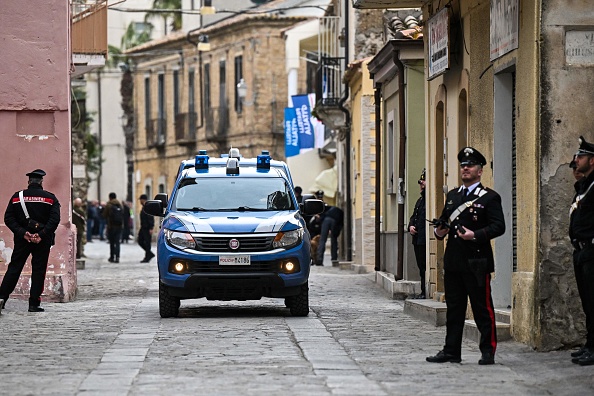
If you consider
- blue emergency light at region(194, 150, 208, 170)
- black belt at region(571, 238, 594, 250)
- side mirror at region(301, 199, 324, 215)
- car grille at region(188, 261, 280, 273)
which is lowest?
car grille at region(188, 261, 280, 273)

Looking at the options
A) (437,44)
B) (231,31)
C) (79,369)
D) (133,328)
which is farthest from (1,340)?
(231,31)

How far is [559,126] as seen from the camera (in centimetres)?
1423

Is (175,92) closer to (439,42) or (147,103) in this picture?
(147,103)

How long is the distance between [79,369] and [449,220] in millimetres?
3441

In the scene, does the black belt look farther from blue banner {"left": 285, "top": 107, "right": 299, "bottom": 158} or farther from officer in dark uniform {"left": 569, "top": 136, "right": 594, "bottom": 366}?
blue banner {"left": 285, "top": 107, "right": 299, "bottom": 158}

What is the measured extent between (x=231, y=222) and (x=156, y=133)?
2206 inches

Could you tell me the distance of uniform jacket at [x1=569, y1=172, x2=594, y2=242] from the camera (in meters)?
13.1

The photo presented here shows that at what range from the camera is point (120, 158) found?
88.4 metres

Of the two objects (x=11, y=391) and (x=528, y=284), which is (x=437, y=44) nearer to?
(x=528, y=284)

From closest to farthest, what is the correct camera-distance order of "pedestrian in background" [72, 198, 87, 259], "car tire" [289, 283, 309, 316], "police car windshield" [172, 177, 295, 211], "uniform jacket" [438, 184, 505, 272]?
1. "uniform jacket" [438, 184, 505, 272]
2. "car tire" [289, 283, 309, 316]
3. "police car windshield" [172, 177, 295, 211]
4. "pedestrian in background" [72, 198, 87, 259]

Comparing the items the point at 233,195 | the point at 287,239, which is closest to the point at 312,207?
the point at 233,195

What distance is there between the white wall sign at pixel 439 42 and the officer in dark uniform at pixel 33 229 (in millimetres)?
5544

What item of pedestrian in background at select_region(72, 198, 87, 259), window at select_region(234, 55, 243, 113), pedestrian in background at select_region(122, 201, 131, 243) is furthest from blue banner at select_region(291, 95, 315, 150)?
window at select_region(234, 55, 243, 113)

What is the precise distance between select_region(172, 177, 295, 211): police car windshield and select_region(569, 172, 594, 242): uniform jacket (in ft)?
22.9
